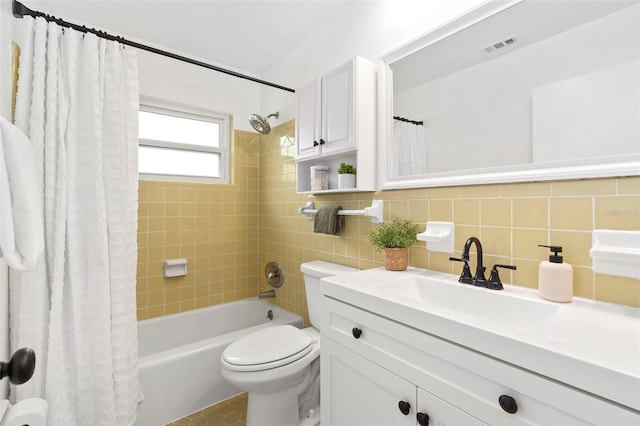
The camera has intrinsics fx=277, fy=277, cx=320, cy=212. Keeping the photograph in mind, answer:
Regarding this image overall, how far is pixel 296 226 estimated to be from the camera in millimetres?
A: 2129

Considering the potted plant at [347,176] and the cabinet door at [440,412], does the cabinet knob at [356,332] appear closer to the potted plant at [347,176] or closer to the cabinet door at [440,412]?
the cabinet door at [440,412]

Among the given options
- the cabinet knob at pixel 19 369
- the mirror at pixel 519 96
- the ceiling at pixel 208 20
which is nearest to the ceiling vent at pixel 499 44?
the mirror at pixel 519 96

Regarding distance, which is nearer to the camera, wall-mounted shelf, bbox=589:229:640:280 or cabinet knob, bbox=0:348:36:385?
cabinet knob, bbox=0:348:36:385

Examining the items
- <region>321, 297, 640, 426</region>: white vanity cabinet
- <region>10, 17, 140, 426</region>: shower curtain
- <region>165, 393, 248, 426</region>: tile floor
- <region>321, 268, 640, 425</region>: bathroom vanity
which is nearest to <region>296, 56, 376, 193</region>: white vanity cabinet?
<region>321, 268, 640, 425</region>: bathroom vanity

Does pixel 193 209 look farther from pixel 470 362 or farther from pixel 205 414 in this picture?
pixel 470 362

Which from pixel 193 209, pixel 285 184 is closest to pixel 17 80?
pixel 193 209

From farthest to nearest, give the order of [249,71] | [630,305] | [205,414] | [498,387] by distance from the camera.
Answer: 1. [249,71]
2. [205,414]
3. [630,305]
4. [498,387]

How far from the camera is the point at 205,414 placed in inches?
65.3

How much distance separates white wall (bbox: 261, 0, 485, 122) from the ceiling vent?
0.17m

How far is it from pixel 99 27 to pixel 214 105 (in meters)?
0.84

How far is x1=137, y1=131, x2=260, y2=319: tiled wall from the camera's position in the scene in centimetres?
206

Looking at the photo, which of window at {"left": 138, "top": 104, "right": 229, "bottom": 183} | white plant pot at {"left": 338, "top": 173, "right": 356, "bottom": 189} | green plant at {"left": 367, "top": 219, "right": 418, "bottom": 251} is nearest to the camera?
green plant at {"left": 367, "top": 219, "right": 418, "bottom": 251}

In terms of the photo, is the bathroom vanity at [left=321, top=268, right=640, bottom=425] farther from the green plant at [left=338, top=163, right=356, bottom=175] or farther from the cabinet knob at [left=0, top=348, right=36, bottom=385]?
the cabinet knob at [left=0, top=348, right=36, bottom=385]

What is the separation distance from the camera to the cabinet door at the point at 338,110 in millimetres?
1440
